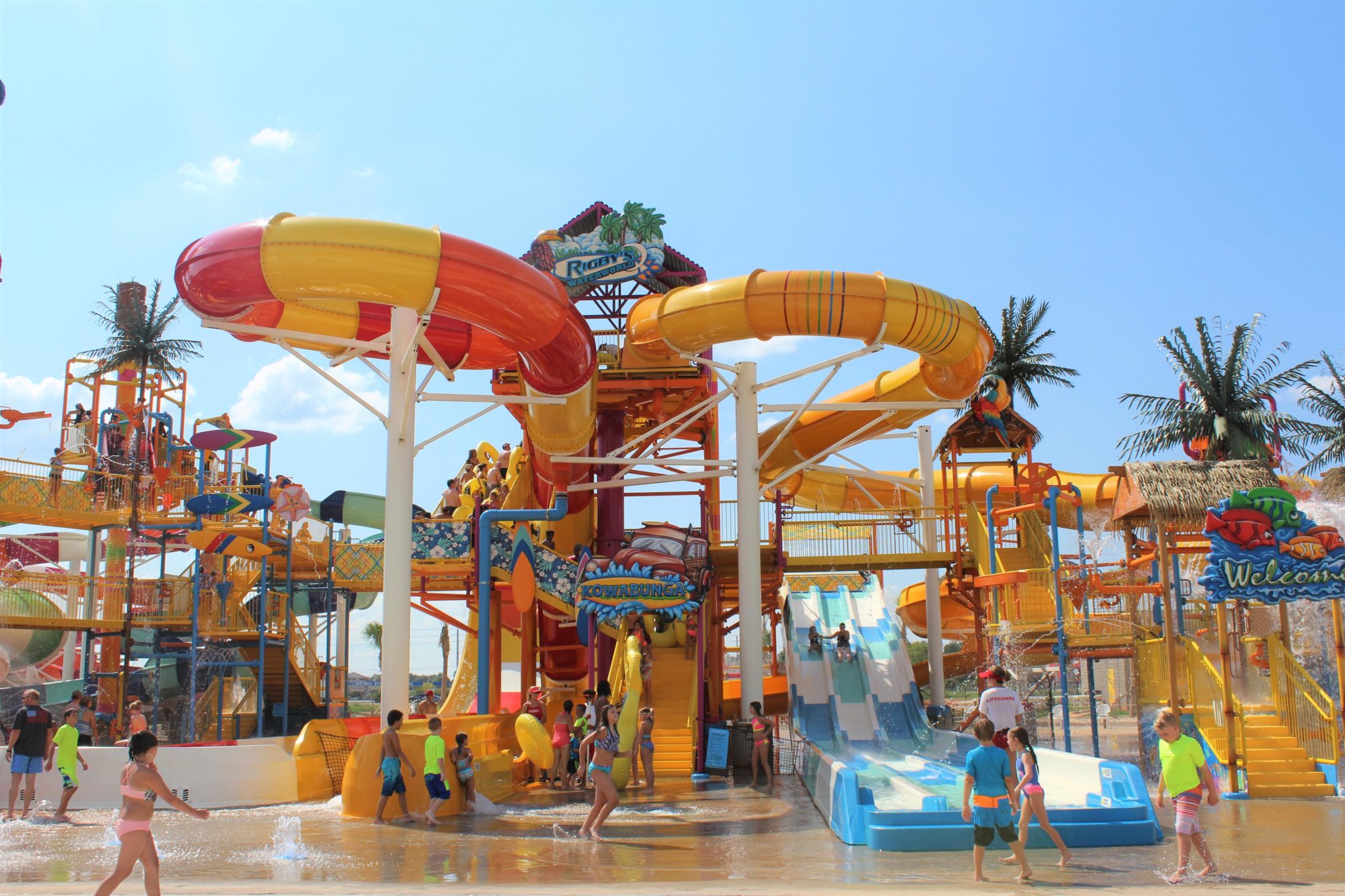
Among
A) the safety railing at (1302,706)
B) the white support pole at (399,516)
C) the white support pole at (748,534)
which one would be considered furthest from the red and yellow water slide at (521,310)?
the safety railing at (1302,706)

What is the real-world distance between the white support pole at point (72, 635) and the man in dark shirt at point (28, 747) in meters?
10.4

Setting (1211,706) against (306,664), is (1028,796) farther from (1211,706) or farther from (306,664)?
(306,664)

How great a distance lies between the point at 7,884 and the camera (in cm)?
752

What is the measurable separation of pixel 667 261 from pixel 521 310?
30.9 ft

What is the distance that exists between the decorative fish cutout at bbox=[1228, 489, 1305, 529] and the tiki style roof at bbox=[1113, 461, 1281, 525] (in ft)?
1.55

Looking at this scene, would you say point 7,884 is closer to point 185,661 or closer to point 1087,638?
point 1087,638

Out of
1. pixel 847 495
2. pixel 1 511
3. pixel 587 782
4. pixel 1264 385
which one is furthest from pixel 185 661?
pixel 1264 385

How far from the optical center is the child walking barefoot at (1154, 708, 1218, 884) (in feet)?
25.1

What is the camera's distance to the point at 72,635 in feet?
94.2

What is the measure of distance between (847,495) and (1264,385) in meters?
10.7

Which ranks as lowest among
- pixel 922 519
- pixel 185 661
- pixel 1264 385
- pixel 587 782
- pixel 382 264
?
pixel 587 782

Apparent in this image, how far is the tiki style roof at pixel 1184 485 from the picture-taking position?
1326cm

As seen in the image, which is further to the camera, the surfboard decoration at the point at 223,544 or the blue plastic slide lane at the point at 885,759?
the surfboard decoration at the point at 223,544

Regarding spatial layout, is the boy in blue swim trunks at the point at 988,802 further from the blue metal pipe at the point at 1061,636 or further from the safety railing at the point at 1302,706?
the blue metal pipe at the point at 1061,636
